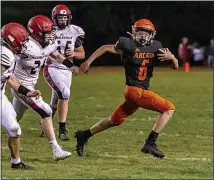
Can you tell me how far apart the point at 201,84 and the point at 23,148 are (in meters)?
A: 12.7

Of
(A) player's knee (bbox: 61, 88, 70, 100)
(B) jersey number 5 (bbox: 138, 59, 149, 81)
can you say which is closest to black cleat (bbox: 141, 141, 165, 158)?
(B) jersey number 5 (bbox: 138, 59, 149, 81)

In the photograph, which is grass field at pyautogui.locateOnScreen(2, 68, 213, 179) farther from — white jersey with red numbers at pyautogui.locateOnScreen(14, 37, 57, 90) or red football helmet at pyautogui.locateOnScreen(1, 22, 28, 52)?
red football helmet at pyautogui.locateOnScreen(1, 22, 28, 52)

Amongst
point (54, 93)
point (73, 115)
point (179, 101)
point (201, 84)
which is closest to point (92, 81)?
point (201, 84)

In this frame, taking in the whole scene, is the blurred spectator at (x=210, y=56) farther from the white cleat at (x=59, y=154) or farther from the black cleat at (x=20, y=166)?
the black cleat at (x=20, y=166)

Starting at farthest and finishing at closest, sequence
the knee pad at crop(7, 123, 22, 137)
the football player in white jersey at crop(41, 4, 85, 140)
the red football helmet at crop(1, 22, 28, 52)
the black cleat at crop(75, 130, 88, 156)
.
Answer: the football player in white jersey at crop(41, 4, 85, 140), the black cleat at crop(75, 130, 88, 156), the knee pad at crop(7, 123, 22, 137), the red football helmet at crop(1, 22, 28, 52)

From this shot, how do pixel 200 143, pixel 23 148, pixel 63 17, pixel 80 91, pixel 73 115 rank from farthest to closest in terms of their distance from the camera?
pixel 80 91
pixel 73 115
pixel 200 143
pixel 23 148
pixel 63 17

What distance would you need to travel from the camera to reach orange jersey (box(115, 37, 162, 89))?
6.09m

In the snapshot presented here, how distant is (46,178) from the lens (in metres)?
6.64

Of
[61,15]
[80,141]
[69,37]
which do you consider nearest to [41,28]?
[61,15]

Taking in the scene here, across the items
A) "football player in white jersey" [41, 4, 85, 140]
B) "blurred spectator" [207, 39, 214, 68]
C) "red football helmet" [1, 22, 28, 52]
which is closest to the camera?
"red football helmet" [1, 22, 28, 52]

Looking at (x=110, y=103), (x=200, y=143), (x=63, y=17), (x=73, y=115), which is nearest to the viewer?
(x=63, y=17)

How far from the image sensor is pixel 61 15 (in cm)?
726

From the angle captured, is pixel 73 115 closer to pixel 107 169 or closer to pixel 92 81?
pixel 107 169

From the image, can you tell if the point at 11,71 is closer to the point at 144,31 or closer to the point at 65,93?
the point at 144,31
